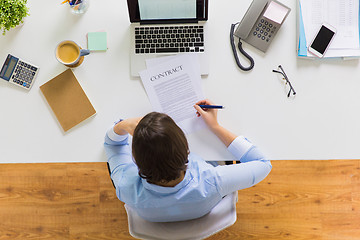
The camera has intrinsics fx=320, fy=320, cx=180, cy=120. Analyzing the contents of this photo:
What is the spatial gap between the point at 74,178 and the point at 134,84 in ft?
2.88

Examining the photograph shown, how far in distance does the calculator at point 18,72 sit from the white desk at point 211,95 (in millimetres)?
22

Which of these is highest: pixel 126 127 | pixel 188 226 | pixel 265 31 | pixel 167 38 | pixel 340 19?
pixel 340 19

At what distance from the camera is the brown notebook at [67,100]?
1.17m

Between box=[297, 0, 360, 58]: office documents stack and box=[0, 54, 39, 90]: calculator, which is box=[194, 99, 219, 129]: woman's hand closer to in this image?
box=[297, 0, 360, 58]: office documents stack

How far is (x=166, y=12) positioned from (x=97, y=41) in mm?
278

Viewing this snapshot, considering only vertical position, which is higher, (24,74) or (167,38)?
(167,38)

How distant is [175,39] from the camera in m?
1.16

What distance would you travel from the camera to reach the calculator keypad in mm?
1170

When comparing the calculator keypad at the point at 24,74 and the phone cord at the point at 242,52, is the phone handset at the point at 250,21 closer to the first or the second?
the phone cord at the point at 242,52

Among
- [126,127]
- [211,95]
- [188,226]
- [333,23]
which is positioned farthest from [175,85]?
[333,23]

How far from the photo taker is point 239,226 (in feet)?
5.75

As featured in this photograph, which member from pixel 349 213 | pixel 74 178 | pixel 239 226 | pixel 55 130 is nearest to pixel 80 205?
pixel 74 178

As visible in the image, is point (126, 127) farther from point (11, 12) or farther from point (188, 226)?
point (11, 12)

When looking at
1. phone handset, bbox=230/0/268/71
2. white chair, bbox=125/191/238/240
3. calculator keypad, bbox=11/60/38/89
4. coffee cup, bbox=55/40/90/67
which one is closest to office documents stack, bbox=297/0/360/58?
phone handset, bbox=230/0/268/71
